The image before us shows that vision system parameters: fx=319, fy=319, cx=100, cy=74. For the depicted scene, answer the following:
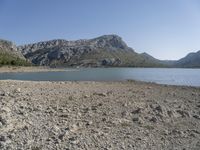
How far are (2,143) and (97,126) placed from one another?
512 cm

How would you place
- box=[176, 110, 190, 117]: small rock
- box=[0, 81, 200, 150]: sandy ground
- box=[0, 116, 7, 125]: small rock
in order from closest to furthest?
1. box=[0, 81, 200, 150]: sandy ground
2. box=[0, 116, 7, 125]: small rock
3. box=[176, 110, 190, 117]: small rock

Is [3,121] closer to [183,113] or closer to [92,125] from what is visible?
[92,125]

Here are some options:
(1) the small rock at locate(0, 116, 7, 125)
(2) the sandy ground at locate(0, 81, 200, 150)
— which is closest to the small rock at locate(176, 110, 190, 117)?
(2) the sandy ground at locate(0, 81, 200, 150)

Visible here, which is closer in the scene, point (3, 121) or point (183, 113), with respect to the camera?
point (3, 121)

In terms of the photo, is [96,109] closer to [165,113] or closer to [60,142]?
[165,113]

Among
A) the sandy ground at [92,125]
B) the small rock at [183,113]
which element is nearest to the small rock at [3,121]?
the sandy ground at [92,125]

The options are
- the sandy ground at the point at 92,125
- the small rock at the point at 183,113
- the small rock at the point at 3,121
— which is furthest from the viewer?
the small rock at the point at 183,113

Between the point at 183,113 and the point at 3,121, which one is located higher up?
the point at 3,121

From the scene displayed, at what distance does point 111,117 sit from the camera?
18875 millimetres

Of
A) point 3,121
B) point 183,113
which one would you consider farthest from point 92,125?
point 183,113

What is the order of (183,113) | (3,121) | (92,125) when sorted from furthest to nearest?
(183,113) → (92,125) → (3,121)

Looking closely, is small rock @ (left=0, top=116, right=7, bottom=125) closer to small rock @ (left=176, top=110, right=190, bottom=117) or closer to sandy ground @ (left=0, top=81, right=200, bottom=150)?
sandy ground @ (left=0, top=81, right=200, bottom=150)

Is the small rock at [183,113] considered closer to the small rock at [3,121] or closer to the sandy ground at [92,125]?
the sandy ground at [92,125]

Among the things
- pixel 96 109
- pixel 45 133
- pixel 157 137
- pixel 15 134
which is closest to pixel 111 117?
pixel 96 109
